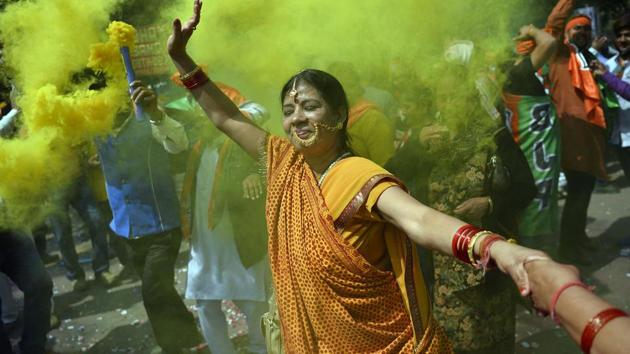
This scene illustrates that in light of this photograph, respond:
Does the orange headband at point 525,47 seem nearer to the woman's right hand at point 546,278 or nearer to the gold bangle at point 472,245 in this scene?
the gold bangle at point 472,245

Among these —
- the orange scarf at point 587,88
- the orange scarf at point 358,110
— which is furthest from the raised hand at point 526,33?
the orange scarf at point 587,88

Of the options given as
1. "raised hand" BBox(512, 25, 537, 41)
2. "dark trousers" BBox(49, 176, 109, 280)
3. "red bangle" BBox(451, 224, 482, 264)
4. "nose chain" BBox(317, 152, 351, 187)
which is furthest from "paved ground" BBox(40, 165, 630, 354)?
"red bangle" BBox(451, 224, 482, 264)

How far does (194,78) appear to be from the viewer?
2.67 m

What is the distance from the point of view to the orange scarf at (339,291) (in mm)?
2146

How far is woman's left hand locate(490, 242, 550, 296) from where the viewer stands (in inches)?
55.3

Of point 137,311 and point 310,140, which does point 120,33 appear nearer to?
point 310,140

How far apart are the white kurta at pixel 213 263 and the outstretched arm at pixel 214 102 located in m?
1.13

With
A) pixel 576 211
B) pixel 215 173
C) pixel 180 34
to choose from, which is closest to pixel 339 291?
pixel 180 34

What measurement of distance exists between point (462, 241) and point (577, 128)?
4.31 m

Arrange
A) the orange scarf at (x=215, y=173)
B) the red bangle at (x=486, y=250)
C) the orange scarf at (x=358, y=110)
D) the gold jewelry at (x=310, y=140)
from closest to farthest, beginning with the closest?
the red bangle at (x=486, y=250) → the gold jewelry at (x=310, y=140) → the orange scarf at (x=358, y=110) → the orange scarf at (x=215, y=173)

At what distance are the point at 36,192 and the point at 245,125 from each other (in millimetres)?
1519

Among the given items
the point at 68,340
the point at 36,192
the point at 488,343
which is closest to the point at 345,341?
the point at 488,343

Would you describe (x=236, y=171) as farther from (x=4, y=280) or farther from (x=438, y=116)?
(x=4, y=280)

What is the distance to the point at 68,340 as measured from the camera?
487 centimetres
